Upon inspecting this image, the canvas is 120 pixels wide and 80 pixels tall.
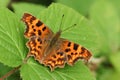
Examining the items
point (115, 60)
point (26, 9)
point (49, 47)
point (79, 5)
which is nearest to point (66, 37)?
point (49, 47)

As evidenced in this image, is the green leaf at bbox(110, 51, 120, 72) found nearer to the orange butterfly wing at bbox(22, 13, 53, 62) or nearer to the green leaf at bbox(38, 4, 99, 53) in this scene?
the green leaf at bbox(38, 4, 99, 53)

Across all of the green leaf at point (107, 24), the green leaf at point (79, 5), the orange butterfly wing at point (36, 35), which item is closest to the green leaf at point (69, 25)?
the orange butterfly wing at point (36, 35)

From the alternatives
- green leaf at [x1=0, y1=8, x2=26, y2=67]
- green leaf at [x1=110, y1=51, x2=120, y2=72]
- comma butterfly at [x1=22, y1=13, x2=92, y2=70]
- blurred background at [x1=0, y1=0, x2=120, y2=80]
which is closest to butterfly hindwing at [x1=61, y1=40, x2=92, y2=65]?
comma butterfly at [x1=22, y1=13, x2=92, y2=70]

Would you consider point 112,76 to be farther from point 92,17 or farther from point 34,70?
point 34,70

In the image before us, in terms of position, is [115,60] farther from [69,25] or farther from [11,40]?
[11,40]

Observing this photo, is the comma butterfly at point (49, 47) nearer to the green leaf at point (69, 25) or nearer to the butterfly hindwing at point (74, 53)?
the butterfly hindwing at point (74, 53)
